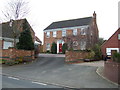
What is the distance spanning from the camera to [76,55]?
22.1m

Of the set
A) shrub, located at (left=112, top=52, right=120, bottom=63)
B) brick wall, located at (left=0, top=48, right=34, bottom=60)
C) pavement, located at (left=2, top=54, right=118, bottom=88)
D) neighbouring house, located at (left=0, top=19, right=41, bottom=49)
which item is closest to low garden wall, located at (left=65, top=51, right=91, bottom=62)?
pavement, located at (left=2, top=54, right=118, bottom=88)

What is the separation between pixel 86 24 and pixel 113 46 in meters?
7.67

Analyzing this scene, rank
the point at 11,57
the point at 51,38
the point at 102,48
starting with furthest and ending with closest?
the point at 51,38, the point at 102,48, the point at 11,57

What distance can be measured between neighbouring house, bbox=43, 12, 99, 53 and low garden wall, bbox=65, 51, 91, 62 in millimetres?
4697

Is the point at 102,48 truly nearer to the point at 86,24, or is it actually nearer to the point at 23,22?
the point at 86,24

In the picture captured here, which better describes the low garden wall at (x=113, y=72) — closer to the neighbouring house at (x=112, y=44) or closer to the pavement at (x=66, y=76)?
the pavement at (x=66, y=76)

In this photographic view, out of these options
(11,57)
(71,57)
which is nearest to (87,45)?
(71,57)

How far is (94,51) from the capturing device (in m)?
26.2

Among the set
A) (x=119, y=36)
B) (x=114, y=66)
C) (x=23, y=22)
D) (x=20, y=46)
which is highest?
(x=23, y=22)

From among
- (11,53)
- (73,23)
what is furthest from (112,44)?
(11,53)

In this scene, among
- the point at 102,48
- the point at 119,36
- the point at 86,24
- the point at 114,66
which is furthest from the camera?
the point at 86,24

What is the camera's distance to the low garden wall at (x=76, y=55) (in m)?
20.9

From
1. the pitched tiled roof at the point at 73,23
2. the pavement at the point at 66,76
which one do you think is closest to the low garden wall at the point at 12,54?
the pavement at the point at 66,76

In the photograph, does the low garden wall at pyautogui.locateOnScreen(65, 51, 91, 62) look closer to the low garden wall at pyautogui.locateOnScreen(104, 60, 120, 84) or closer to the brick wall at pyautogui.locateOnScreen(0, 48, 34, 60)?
the brick wall at pyautogui.locateOnScreen(0, 48, 34, 60)
